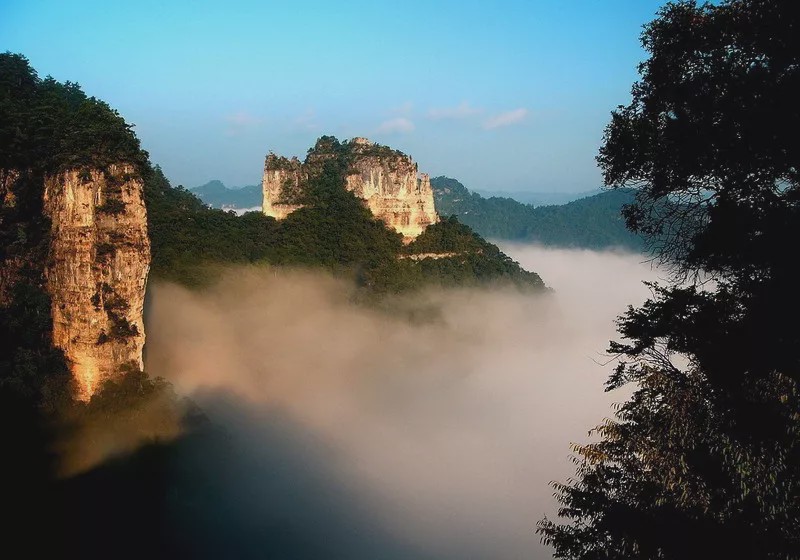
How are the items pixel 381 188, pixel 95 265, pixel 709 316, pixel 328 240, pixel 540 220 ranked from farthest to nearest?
pixel 540 220 → pixel 381 188 → pixel 328 240 → pixel 95 265 → pixel 709 316

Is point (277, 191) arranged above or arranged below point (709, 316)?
above

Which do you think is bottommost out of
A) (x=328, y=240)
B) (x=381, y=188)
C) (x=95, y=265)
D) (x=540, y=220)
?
(x=95, y=265)

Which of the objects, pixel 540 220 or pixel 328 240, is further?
pixel 540 220

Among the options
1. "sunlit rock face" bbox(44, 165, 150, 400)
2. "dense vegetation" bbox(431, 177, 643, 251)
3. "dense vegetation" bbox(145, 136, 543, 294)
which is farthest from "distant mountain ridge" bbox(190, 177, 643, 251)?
"sunlit rock face" bbox(44, 165, 150, 400)

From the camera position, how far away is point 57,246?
59.9 ft

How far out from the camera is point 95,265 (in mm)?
18422

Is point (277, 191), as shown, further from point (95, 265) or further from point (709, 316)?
point (709, 316)

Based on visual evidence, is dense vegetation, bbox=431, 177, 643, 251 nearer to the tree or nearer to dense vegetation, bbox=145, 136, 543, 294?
dense vegetation, bbox=145, 136, 543, 294

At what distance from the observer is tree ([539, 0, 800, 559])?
5551 mm

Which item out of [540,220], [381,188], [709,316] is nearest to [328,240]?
[381,188]

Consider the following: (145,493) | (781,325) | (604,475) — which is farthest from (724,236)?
(145,493)

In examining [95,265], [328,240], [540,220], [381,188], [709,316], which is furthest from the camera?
[540,220]

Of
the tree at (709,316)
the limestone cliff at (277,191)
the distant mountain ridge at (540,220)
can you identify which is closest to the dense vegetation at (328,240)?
the limestone cliff at (277,191)

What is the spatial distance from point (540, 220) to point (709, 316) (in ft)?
520
